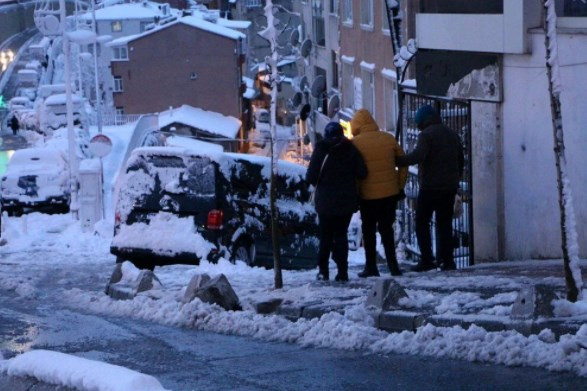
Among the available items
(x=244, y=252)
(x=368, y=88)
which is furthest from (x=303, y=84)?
(x=244, y=252)

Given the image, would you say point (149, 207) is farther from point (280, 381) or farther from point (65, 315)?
point (280, 381)

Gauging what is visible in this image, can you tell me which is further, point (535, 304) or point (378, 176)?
point (378, 176)

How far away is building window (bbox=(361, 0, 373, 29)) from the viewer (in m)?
33.6

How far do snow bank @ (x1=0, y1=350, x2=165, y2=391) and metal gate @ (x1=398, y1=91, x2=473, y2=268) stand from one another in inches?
287

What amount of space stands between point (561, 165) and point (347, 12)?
30.2 meters

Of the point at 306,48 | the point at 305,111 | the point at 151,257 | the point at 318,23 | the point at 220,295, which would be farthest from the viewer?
the point at 318,23

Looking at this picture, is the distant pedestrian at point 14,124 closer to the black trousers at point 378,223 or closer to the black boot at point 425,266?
the black boot at point 425,266

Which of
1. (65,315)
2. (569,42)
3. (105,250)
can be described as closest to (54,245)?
(105,250)

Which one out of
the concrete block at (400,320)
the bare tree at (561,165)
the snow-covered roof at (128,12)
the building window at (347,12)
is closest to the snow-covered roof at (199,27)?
the snow-covered roof at (128,12)

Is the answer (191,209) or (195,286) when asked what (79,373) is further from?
(191,209)

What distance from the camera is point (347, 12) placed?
37469 mm

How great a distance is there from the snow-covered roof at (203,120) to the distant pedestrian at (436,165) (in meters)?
44.0

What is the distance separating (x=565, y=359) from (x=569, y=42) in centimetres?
568

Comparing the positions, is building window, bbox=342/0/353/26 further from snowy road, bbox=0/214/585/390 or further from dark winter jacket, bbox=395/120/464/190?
dark winter jacket, bbox=395/120/464/190
